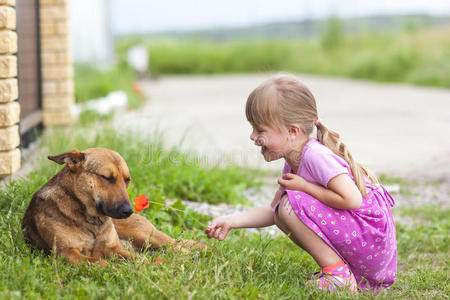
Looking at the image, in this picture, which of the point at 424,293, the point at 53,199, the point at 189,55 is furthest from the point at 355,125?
the point at 189,55

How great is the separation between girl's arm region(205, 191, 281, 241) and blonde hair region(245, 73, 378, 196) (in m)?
0.48

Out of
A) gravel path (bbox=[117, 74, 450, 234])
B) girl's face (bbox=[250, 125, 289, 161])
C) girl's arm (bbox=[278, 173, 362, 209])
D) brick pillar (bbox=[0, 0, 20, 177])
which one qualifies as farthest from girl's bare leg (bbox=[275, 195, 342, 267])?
brick pillar (bbox=[0, 0, 20, 177])

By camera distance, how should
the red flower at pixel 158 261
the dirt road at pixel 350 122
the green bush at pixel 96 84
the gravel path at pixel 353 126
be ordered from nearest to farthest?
the red flower at pixel 158 261 < the gravel path at pixel 353 126 < the dirt road at pixel 350 122 < the green bush at pixel 96 84

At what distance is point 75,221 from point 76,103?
6.45 metres

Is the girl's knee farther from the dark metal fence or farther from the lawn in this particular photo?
the dark metal fence

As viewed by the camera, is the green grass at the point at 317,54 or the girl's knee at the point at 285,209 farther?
the green grass at the point at 317,54

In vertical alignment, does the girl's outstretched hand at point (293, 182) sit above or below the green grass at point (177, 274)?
above

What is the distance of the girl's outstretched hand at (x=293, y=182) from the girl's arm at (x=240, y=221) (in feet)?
0.82

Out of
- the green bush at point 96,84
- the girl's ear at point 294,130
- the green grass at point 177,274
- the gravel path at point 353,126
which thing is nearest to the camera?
the green grass at point 177,274

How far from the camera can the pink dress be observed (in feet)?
10.9

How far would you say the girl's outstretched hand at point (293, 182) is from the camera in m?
3.38

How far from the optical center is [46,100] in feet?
26.8

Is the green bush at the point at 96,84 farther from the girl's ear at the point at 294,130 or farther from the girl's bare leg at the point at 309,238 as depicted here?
the girl's bare leg at the point at 309,238

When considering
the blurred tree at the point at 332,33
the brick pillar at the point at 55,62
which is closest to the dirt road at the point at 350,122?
the brick pillar at the point at 55,62
